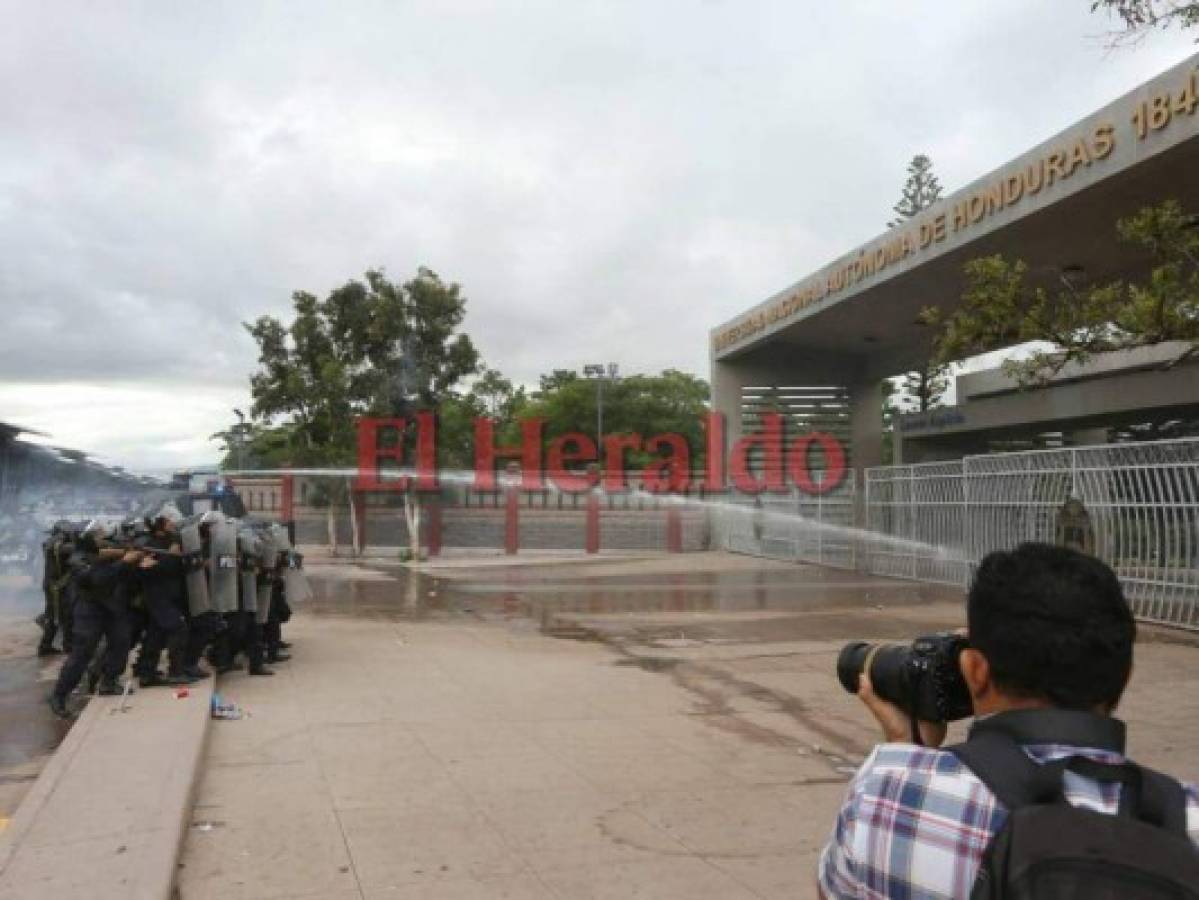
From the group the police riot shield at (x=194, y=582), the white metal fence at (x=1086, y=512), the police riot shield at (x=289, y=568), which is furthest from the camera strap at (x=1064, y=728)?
the white metal fence at (x=1086, y=512)

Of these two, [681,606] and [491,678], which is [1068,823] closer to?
[491,678]

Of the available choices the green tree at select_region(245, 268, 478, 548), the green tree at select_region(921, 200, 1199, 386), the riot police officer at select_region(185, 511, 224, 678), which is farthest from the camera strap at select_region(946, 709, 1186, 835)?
the green tree at select_region(245, 268, 478, 548)

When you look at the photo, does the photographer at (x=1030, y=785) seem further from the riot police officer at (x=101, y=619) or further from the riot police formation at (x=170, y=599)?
the riot police formation at (x=170, y=599)

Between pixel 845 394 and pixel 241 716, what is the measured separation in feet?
70.1

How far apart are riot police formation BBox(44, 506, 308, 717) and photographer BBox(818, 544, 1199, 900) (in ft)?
22.8

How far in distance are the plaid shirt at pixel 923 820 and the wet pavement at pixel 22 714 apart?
Answer: 16.5ft

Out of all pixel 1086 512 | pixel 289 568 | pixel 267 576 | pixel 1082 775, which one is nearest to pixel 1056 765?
pixel 1082 775

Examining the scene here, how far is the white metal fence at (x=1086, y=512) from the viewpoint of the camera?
1112cm

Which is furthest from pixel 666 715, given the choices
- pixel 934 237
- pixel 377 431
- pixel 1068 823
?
pixel 377 431

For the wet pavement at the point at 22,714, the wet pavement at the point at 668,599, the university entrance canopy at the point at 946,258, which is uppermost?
the university entrance canopy at the point at 946,258

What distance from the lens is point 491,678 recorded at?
8.69 m

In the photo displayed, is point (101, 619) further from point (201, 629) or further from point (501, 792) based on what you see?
point (501, 792)

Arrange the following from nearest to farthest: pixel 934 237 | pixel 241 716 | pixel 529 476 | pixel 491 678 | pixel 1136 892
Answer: pixel 1136 892, pixel 241 716, pixel 491 678, pixel 934 237, pixel 529 476

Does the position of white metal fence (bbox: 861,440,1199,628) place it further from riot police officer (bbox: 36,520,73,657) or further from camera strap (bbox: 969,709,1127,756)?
camera strap (bbox: 969,709,1127,756)
